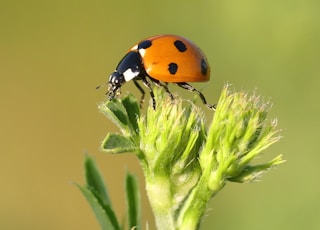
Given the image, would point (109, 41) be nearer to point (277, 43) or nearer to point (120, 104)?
point (277, 43)

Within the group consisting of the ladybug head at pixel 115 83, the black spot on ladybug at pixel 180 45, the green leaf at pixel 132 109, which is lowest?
the green leaf at pixel 132 109

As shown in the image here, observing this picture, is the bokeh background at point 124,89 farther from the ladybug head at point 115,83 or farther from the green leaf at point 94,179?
the green leaf at point 94,179

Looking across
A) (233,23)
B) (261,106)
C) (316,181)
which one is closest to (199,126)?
(261,106)

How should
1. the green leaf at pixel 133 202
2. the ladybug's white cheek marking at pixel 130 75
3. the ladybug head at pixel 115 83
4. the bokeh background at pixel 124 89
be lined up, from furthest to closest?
the bokeh background at pixel 124 89, the ladybug's white cheek marking at pixel 130 75, the ladybug head at pixel 115 83, the green leaf at pixel 133 202

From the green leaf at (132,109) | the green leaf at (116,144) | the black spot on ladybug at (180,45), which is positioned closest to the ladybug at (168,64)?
the black spot on ladybug at (180,45)

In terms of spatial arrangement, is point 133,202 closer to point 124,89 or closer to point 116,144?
point 116,144

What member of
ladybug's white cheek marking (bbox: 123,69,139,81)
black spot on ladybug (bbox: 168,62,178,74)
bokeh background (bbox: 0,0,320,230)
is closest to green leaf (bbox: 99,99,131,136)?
black spot on ladybug (bbox: 168,62,178,74)

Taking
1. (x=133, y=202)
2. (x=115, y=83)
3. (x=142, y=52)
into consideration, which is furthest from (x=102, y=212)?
(x=142, y=52)
